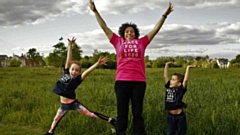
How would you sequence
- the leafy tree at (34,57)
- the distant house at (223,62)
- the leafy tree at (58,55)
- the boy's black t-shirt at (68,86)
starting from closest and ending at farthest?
the boy's black t-shirt at (68,86), the leafy tree at (58,55), the distant house at (223,62), the leafy tree at (34,57)

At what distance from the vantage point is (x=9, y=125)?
23.4 feet

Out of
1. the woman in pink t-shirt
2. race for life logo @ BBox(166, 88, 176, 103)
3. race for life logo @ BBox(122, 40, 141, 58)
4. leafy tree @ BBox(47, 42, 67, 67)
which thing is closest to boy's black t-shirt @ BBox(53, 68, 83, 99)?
the woman in pink t-shirt

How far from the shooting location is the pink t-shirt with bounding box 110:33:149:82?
475 centimetres

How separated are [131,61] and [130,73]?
18 centimetres

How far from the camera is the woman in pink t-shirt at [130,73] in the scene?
477 centimetres

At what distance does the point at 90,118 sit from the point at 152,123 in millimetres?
1232

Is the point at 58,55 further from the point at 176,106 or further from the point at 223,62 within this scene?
the point at 176,106

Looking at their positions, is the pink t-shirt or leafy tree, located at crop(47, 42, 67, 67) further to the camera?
leafy tree, located at crop(47, 42, 67, 67)

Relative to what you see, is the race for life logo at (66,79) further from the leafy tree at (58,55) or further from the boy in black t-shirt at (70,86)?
the leafy tree at (58,55)

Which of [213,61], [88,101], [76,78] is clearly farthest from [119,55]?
[213,61]

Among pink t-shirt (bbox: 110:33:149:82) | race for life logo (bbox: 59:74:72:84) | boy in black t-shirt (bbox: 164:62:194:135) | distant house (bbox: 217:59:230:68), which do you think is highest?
pink t-shirt (bbox: 110:33:149:82)

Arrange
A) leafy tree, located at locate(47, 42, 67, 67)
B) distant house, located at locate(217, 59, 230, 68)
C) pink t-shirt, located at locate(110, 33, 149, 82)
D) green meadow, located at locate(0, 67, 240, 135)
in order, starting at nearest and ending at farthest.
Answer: pink t-shirt, located at locate(110, 33, 149, 82)
green meadow, located at locate(0, 67, 240, 135)
leafy tree, located at locate(47, 42, 67, 67)
distant house, located at locate(217, 59, 230, 68)

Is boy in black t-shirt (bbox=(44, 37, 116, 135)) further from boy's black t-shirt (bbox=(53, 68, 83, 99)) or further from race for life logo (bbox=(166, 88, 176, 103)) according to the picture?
race for life logo (bbox=(166, 88, 176, 103))

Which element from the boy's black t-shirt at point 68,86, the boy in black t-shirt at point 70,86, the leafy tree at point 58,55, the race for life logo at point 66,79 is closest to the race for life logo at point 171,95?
the boy in black t-shirt at point 70,86
